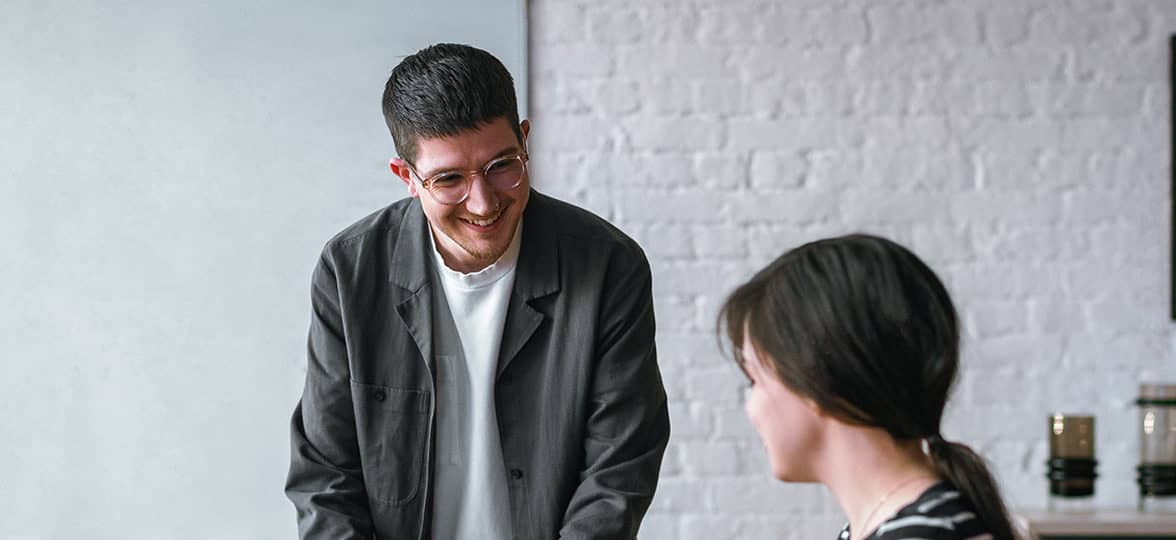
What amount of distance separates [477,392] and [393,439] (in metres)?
0.15

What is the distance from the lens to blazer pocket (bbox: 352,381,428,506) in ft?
6.78

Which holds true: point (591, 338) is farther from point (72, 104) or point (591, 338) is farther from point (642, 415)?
point (72, 104)

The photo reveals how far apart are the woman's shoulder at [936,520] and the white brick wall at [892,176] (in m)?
1.83

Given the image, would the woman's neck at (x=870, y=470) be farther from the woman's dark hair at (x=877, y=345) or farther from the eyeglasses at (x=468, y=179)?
the eyeglasses at (x=468, y=179)

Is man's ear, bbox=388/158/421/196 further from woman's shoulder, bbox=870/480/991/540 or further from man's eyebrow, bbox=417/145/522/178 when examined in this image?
woman's shoulder, bbox=870/480/991/540

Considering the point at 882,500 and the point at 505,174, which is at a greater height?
the point at 505,174

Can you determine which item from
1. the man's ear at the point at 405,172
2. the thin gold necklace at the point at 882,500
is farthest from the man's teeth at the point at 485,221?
the thin gold necklace at the point at 882,500

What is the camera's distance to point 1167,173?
3168 mm

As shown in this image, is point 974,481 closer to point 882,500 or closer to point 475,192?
point 882,500

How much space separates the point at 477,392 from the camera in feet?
6.82

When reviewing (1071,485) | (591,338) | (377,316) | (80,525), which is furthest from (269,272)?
(1071,485)

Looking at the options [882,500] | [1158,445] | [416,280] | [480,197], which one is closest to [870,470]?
[882,500]

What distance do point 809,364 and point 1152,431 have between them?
208cm

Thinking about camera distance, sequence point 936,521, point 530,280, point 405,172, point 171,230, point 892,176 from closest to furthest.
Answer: point 936,521 → point 405,172 → point 530,280 → point 171,230 → point 892,176
